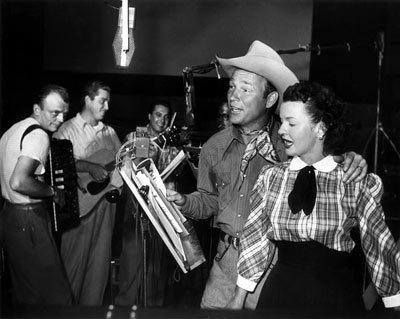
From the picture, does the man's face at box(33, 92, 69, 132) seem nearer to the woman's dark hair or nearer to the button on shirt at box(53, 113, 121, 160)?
the button on shirt at box(53, 113, 121, 160)

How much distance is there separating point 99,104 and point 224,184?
102cm

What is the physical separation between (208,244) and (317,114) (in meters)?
1.50

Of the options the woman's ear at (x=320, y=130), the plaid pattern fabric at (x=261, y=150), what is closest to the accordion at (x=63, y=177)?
the plaid pattern fabric at (x=261, y=150)

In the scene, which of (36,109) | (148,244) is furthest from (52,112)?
(148,244)

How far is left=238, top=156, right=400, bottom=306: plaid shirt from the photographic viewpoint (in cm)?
281

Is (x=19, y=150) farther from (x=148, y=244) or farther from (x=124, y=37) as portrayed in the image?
(x=148, y=244)

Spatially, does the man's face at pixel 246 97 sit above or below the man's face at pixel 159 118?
above

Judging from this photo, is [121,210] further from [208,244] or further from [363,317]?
[363,317]

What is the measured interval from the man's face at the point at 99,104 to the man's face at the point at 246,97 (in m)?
0.91

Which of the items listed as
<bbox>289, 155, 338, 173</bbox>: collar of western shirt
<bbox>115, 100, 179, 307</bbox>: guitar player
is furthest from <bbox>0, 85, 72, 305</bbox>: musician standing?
<bbox>289, 155, 338, 173</bbox>: collar of western shirt

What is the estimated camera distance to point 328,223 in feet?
9.23

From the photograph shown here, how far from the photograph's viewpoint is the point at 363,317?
2.84m

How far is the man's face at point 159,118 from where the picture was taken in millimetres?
4066

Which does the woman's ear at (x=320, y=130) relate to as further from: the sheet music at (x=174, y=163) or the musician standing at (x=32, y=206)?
the musician standing at (x=32, y=206)
